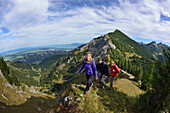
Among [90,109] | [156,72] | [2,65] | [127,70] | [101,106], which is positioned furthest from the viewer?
[127,70]

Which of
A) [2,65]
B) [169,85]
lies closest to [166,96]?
[169,85]

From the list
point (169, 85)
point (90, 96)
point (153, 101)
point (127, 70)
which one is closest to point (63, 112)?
point (90, 96)

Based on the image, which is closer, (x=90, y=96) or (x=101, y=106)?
(x=101, y=106)

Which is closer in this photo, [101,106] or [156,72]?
[101,106]

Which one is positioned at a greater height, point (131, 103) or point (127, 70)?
point (131, 103)

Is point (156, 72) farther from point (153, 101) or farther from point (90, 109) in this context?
point (90, 109)

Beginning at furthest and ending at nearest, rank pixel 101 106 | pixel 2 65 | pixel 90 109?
pixel 2 65 < pixel 101 106 < pixel 90 109

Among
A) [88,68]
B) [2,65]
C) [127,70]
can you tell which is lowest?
[127,70]

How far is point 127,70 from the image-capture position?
307ft

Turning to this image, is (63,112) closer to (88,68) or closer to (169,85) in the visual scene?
(88,68)

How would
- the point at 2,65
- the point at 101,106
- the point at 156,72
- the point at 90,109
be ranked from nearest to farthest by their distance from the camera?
1. the point at 90,109
2. the point at 101,106
3. the point at 156,72
4. the point at 2,65

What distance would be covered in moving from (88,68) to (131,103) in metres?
7.64

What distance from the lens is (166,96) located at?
9.85 meters

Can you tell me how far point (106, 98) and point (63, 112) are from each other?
5613mm
